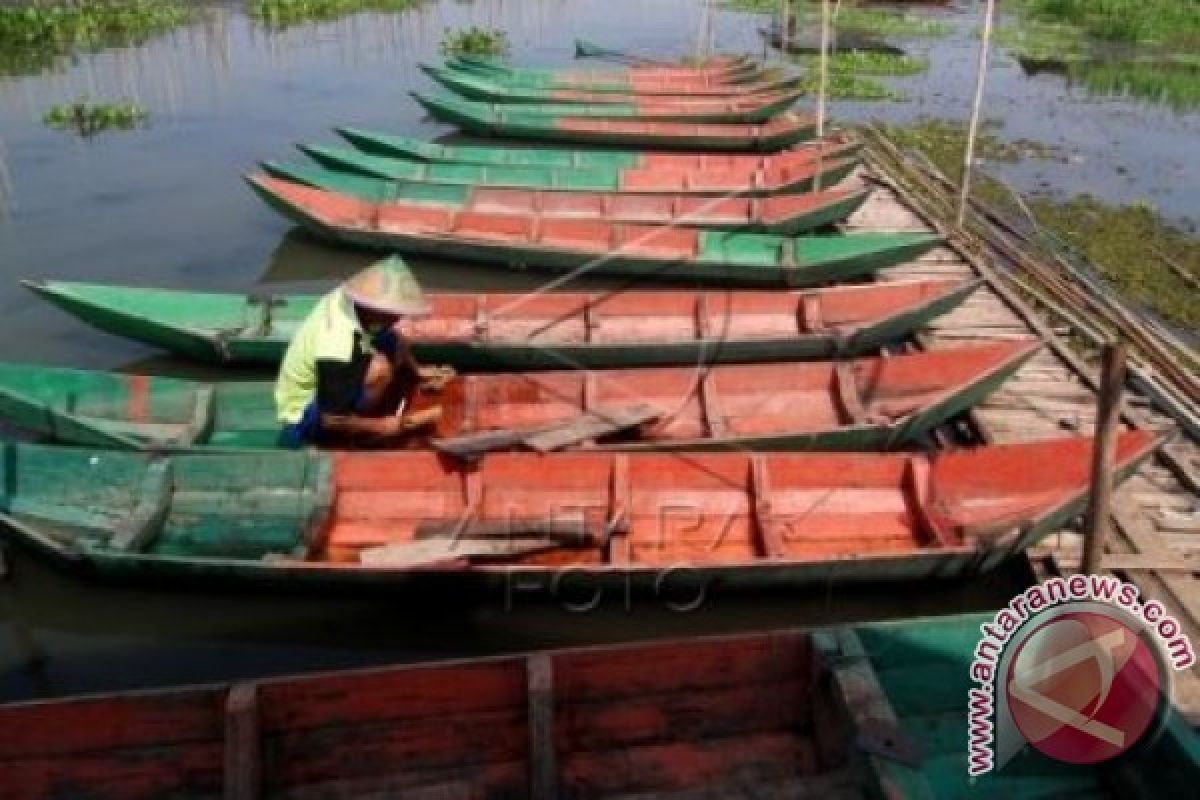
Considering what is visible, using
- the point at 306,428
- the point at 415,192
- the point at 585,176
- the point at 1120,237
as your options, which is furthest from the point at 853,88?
the point at 306,428

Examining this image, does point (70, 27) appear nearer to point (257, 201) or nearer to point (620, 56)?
point (257, 201)

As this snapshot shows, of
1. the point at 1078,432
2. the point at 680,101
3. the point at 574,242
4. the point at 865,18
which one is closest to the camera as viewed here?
the point at 1078,432

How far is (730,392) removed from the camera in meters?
7.65

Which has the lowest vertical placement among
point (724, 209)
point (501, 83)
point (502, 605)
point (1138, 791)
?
point (502, 605)

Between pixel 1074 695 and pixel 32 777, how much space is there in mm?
4182

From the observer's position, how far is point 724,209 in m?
12.1

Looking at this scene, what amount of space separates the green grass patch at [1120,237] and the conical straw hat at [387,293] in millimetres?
8686

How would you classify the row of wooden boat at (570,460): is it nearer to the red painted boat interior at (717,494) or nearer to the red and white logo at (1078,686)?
the red painted boat interior at (717,494)

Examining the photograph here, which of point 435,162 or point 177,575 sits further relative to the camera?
point 435,162

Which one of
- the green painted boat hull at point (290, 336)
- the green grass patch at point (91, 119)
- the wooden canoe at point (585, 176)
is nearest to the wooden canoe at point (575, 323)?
the green painted boat hull at point (290, 336)

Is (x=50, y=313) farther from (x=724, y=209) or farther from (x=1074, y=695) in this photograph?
(x=1074, y=695)

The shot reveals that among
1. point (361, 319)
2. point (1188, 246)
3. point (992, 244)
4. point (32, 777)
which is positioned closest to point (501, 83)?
point (992, 244)

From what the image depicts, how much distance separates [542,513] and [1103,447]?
3.34 meters

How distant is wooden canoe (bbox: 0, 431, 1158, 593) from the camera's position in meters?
5.61
